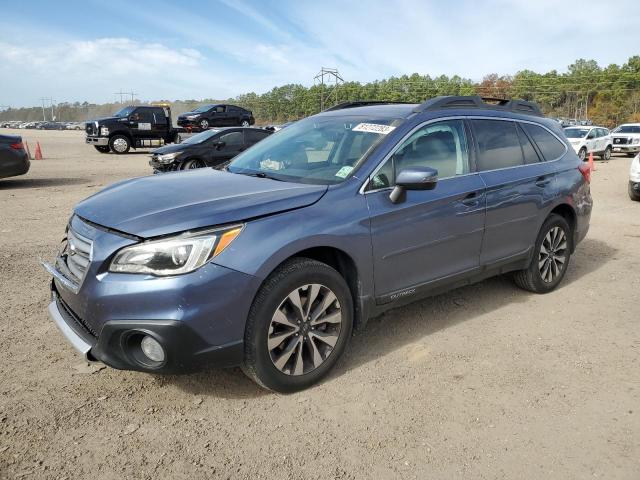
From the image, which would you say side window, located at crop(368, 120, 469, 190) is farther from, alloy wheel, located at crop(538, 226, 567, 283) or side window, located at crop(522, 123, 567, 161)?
alloy wheel, located at crop(538, 226, 567, 283)

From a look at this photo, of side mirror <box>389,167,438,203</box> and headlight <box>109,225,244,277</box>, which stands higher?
side mirror <box>389,167,438,203</box>

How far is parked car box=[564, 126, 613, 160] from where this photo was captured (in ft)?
70.1

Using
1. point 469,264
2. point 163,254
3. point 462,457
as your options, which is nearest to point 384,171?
point 469,264

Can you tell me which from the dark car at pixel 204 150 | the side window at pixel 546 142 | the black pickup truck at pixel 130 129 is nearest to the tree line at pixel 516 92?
the black pickup truck at pixel 130 129

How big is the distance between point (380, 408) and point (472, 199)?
1.79 meters

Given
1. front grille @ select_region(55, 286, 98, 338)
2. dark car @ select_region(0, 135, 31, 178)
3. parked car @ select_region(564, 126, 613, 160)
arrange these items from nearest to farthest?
front grille @ select_region(55, 286, 98, 338) < dark car @ select_region(0, 135, 31, 178) < parked car @ select_region(564, 126, 613, 160)

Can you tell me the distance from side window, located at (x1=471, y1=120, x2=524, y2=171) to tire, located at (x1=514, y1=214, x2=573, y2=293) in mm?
747

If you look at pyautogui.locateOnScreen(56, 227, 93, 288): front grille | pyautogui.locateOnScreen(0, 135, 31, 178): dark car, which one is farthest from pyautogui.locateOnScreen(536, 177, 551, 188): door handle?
pyautogui.locateOnScreen(0, 135, 31, 178): dark car

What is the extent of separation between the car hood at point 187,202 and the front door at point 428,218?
1.72 ft

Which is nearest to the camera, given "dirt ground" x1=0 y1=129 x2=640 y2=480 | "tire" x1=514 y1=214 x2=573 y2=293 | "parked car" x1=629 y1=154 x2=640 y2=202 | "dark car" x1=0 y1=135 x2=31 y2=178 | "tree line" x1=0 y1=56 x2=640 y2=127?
"dirt ground" x1=0 y1=129 x2=640 y2=480

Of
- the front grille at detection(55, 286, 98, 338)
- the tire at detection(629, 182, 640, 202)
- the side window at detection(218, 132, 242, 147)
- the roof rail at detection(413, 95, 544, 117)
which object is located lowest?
the tire at detection(629, 182, 640, 202)

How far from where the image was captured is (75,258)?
305 cm

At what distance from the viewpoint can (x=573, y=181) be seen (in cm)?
508

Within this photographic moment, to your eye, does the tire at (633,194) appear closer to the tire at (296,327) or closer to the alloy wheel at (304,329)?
the tire at (296,327)
